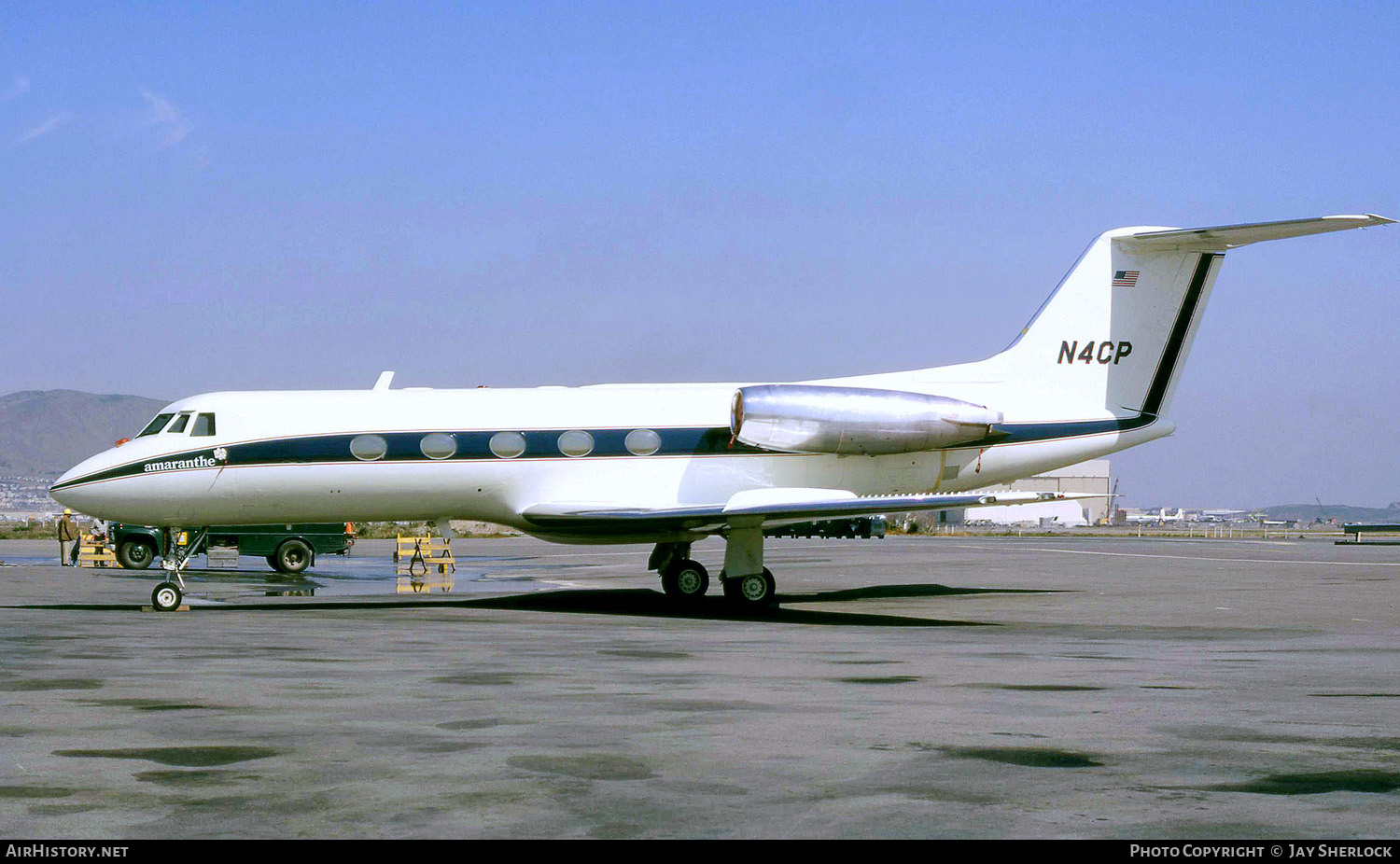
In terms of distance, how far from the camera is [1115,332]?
23.0 m

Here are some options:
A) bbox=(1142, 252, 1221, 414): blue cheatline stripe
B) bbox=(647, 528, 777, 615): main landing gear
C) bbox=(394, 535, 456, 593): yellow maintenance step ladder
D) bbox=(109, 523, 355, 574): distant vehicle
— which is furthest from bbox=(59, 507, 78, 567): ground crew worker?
bbox=(1142, 252, 1221, 414): blue cheatline stripe

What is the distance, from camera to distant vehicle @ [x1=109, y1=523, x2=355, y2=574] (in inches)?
1254

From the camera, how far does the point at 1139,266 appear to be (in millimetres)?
22844

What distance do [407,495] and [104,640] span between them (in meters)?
6.89

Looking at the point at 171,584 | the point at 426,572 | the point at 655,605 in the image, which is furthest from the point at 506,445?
the point at 426,572

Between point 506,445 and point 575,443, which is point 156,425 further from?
point 575,443

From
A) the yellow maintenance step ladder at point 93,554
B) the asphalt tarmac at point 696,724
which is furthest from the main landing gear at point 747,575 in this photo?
the yellow maintenance step ladder at point 93,554

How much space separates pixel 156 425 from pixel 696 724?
49.1 feet

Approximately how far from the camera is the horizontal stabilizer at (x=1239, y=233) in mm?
19703

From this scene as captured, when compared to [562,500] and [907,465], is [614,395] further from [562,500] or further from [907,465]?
[907,465]

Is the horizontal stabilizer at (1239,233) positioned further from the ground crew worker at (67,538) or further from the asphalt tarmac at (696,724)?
the ground crew worker at (67,538)

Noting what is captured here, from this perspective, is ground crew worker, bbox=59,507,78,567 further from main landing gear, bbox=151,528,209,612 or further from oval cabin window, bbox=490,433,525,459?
oval cabin window, bbox=490,433,525,459

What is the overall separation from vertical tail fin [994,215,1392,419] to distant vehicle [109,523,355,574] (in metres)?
17.2
